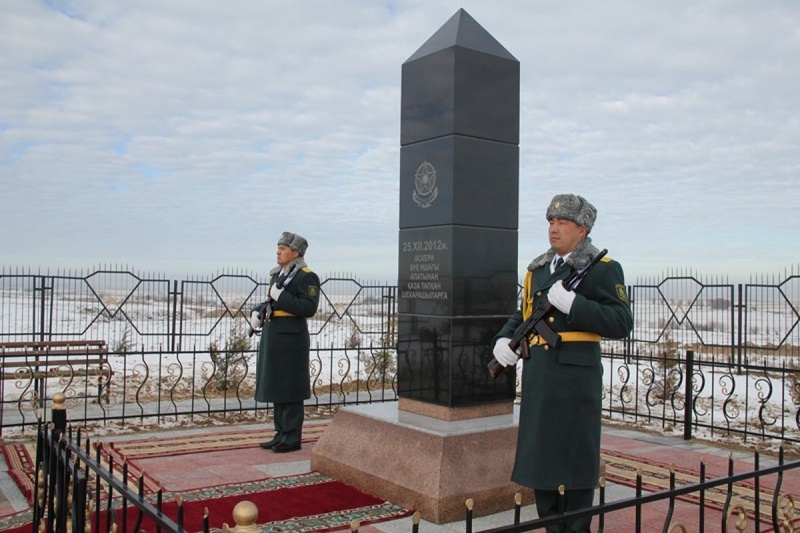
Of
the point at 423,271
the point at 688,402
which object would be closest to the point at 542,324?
the point at 423,271

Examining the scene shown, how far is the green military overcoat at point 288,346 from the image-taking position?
612 cm

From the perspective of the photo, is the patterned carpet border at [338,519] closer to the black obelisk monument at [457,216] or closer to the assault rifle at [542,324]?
the black obelisk monument at [457,216]

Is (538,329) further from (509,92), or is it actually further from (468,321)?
(509,92)

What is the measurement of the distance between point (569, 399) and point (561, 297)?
532 mm

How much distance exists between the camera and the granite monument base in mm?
4348

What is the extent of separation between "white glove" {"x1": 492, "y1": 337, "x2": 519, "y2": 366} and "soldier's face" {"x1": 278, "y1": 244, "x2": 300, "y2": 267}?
9.87ft

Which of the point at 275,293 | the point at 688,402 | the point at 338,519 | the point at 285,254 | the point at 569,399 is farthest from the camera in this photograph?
the point at 688,402

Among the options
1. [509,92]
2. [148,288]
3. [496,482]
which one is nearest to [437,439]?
[496,482]

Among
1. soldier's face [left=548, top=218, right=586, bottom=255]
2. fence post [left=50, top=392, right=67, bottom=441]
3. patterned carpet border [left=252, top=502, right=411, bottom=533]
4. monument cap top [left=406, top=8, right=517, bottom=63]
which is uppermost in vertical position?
monument cap top [left=406, top=8, right=517, bottom=63]

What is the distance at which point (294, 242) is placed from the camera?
6250mm

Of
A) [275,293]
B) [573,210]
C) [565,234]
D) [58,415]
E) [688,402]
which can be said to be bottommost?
[688,402]

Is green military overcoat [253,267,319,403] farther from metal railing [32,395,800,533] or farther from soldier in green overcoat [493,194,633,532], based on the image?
soldier in green overcoat [493,194,633,532]

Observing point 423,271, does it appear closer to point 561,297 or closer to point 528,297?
point 528,297

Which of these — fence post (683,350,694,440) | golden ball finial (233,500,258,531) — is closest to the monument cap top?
golden ball finial (233,500,258,531)
